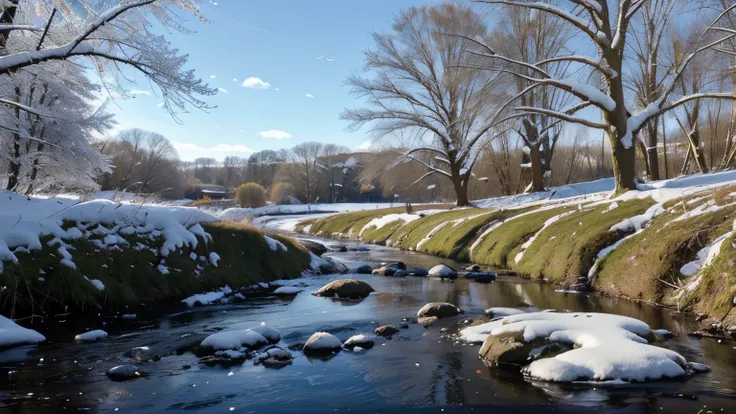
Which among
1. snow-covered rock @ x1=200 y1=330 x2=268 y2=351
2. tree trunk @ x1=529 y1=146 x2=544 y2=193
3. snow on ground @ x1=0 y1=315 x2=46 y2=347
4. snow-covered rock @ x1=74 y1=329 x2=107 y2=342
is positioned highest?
tree trunk @ x1=529 y1=146 x2=544 y2=193

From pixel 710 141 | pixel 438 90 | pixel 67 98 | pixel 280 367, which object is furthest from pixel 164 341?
pixel 710 141

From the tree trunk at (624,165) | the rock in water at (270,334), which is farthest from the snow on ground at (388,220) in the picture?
the rock in water at (270,334)

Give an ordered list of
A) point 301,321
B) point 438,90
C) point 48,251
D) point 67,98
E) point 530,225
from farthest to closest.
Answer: point 438,90 → point 530,225 → point 67,98 → point 48,251 → point 301,321

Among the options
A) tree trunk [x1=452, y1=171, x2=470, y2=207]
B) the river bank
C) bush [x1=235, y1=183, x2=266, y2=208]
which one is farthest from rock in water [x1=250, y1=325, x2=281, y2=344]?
bush [x1=235, y1=183, x2=266, y2=208]

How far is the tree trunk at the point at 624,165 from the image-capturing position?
18.5 metres

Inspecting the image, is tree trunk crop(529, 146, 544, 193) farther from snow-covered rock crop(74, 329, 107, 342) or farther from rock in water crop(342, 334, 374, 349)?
snow-covered rock crop(74, 329, 107, 342)

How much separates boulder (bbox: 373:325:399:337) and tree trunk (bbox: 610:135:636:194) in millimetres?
13148

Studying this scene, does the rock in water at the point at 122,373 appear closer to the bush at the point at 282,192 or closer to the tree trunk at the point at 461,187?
the tree trunk at the point at 461,187

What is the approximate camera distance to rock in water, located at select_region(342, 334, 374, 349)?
776cm

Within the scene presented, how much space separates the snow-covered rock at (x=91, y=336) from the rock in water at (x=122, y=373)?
2.02 metres

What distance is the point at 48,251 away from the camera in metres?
10.4

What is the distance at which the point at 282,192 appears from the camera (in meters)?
101

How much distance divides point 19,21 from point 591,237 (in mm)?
16045

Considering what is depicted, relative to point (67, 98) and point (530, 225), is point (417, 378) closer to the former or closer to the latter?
point (530, 225)
